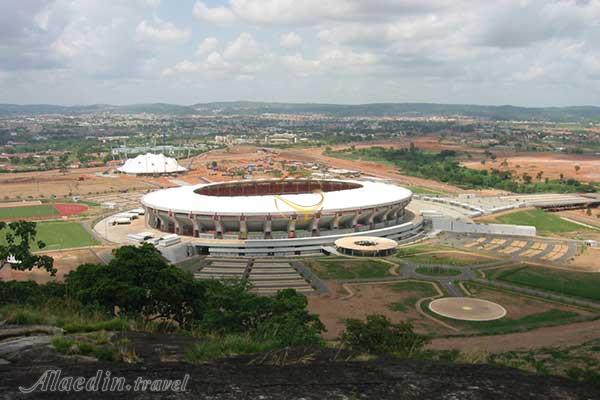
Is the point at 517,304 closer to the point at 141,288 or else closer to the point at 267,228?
the point at 267,228

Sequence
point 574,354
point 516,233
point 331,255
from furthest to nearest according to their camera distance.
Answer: point 516,233
point 331,255
point 574,354

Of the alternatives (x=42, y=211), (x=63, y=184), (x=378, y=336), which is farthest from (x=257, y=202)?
(x=63, y=184)

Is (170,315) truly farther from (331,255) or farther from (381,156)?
(381,156)

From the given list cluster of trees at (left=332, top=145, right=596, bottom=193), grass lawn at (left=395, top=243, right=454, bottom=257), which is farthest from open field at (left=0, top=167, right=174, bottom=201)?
grass lawn at (left=395, top=243, right=454, bottom=257)

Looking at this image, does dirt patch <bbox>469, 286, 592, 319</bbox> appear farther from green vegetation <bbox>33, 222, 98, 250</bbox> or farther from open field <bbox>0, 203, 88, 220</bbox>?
open field <bbox>0, 203, 88, 220</bbox>

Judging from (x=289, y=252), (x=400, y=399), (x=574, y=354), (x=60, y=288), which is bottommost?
(x=289, y=252)

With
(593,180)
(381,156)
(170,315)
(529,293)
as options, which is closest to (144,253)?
(170,315)
